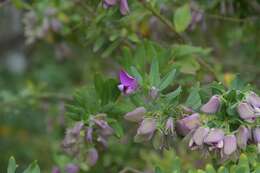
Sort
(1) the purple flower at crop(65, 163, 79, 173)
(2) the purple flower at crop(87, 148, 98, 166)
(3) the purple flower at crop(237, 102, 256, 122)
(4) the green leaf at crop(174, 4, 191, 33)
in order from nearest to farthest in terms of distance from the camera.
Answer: (3) the purple flower at crop(237, 102, 256, 122), (2) the purple flower at crop(87, 148, 98, 166), (1) the purple flower at crop(65, 163, 79, 173), (4) the green leaf at crop(174, 4, 191, 33)

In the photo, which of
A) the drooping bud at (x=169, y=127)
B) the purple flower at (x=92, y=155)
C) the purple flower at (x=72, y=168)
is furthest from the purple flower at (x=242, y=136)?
the purple flower at (x=72, y=168)

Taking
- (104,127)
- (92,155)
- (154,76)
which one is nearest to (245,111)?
(154,76)

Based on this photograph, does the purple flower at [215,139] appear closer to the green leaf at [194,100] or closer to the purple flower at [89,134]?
the green leaf at [194,100]

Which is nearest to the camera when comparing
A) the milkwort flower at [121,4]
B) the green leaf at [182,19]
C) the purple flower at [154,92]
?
the purple flower at [154,92]

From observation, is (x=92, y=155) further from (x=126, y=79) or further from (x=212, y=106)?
(x=212, y=106)

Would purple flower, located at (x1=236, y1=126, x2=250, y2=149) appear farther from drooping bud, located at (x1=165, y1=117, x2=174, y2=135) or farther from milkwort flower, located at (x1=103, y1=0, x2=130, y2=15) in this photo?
milkwort flower, located at (x1=103, y1=0, x2=130, y2=15)

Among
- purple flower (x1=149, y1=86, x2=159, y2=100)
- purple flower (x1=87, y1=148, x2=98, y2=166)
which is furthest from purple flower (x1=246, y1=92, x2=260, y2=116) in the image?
purple flower (x1=87, y1=148, x2=98, y2=166)

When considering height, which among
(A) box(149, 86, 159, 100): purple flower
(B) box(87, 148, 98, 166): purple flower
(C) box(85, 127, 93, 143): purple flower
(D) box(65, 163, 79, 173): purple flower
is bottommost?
(D) box(65, 163, 79, 173): purple flower
